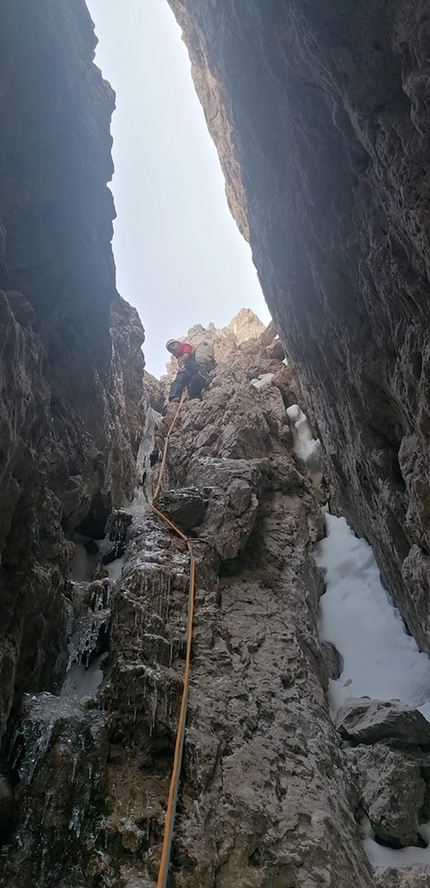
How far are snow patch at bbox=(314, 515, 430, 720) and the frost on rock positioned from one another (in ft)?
6.90

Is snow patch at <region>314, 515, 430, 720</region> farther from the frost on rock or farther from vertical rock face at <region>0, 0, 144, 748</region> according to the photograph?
vertical rock face at <region>0, 0, 144, 748</region>

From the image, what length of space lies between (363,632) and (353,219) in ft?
18.6

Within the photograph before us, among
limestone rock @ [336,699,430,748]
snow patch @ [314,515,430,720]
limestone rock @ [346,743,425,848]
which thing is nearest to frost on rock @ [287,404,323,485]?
snow patch @ [314,515,430,720]

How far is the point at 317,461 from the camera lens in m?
11.8

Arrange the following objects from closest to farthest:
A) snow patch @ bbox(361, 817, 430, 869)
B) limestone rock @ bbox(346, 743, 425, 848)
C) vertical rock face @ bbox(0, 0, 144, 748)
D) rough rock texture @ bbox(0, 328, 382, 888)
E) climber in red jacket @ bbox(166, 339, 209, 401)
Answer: rough rock texture @ bbox(0, 328, 382, 888), snow patch @ bbox(361, 817, 430, 869), limestone rock @ bbox(346, 743, 425, 848), vertical rock face @ bbox(0, 0, 144, 748), climber in red jacket @ bbox(166, 339, 209, 401)

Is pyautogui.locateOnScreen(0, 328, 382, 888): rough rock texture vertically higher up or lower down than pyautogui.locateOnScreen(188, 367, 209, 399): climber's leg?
lower down

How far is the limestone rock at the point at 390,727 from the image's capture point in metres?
5.18

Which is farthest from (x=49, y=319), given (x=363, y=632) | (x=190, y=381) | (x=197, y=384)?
(x=190, y=381)

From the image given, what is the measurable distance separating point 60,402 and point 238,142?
17.9 feet

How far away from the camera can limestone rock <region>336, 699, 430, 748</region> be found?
518cm

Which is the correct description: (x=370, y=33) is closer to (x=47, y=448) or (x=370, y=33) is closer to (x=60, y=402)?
(x=47, y=448)

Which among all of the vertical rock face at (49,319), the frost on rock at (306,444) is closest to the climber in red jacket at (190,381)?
the frost on rock at (306,444)

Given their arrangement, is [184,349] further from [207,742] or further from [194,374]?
[207,742]

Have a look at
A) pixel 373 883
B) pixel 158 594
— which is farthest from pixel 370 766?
pixel 158 594
